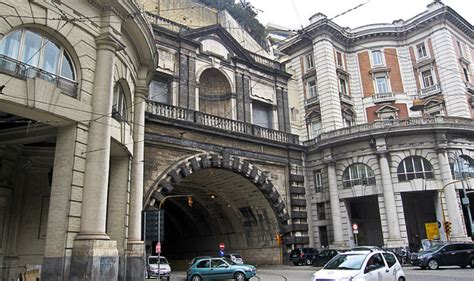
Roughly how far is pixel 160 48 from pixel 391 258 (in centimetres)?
1961

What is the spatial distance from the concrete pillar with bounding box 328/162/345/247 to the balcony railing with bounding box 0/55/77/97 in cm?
2217

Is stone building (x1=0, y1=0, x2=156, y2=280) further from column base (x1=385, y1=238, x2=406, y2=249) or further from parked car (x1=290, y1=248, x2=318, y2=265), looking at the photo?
column base (x1=385, y1=238, x2=406, y2=249)

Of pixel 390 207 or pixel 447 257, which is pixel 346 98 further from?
pixel 447 257

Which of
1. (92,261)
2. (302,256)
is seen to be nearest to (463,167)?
(302,256)

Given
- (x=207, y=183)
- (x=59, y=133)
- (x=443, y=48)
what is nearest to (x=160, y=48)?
(x=207, y=183)

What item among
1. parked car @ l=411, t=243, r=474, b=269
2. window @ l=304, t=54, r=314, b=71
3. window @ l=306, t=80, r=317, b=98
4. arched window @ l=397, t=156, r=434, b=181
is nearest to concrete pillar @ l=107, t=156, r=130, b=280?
parked car @ l=411, t=243, r=474, b=269

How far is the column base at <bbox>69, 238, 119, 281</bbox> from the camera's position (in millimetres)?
11298

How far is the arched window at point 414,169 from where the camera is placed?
95.0 ft

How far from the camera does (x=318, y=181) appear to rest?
32.2 metres

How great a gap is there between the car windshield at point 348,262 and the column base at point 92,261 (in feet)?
21.2

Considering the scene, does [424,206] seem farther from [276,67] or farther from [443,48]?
[276,67]

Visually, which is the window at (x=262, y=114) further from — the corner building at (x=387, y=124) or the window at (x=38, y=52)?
the window at (x=38, y=52)

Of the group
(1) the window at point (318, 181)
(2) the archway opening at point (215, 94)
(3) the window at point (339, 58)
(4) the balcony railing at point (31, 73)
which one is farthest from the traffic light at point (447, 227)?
(4) the balcony railing at point (31, 73)

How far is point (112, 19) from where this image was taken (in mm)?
14055
